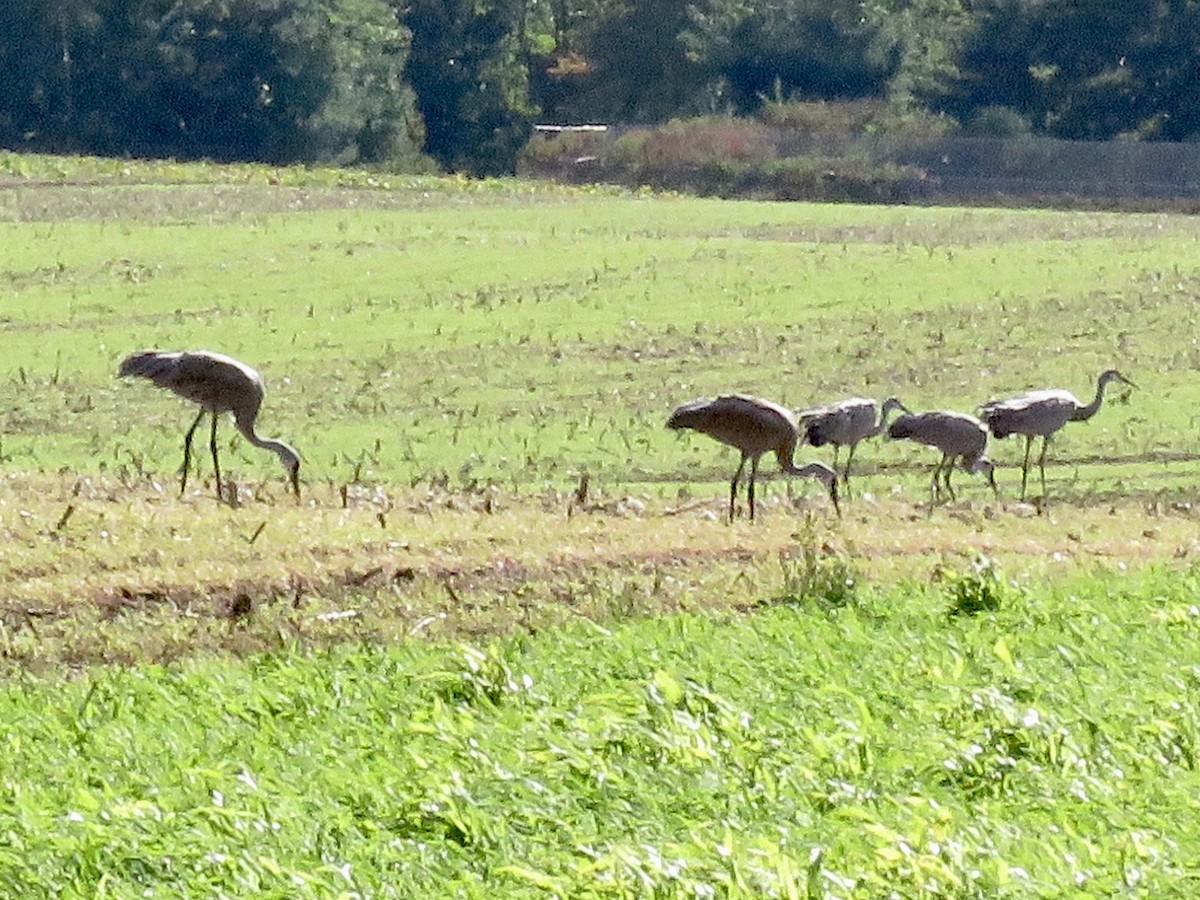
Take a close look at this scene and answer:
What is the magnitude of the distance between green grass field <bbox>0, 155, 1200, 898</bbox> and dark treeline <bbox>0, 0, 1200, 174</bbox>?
4438 centimetres

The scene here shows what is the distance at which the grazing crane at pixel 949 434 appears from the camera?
1903 cm

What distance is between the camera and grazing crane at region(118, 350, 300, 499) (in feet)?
54.2

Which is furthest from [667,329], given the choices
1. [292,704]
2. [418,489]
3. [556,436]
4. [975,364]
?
[292,704]

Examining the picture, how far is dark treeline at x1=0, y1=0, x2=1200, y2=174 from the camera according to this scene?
72.1 metres

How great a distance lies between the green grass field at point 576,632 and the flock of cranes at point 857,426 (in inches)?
→ 19.5

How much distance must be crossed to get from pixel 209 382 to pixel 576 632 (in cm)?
636

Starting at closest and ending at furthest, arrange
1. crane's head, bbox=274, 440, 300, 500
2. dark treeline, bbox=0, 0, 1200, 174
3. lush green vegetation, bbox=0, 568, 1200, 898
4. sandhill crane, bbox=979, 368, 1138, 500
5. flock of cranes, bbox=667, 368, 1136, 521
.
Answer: lush green vegetation, bbox=0, 568, 1200, 898 → crane's head, bbox=274, 440, 300, 500 → flock of cranes, bbox=667, 368, 1136, 521 → sandhill crane, bbox=979, 368, 1138, 500 → dark treeline, bbox=0, 0, 1200, 174

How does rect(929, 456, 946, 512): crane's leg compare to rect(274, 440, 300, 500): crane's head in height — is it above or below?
below

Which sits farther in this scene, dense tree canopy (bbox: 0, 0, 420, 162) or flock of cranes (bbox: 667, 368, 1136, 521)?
dense tree canopy (bbox: 0, 0, 420, 162)

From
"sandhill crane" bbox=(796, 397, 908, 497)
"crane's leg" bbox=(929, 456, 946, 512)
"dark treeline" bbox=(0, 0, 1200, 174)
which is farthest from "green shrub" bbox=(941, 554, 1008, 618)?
"dark treeline" bbox=(0, 0, 1200, 174)

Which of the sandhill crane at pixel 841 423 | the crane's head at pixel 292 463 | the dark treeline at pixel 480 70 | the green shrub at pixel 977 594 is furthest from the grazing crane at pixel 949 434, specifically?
the dark treeline at pixel 480 70

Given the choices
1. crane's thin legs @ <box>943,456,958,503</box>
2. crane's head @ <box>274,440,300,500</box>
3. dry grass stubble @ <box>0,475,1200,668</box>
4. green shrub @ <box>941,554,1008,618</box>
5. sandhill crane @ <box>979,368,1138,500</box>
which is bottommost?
crane's thin legs @ <box>943,456,958,503</box>

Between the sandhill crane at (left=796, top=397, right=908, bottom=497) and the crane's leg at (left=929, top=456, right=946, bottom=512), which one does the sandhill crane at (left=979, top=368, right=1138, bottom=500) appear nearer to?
the crane's leg at (left=929, top=456, right=946, bottom=512)

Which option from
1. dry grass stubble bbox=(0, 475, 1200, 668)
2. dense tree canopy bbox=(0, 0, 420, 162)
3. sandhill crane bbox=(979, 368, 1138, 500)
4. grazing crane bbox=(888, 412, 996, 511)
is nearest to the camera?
dry grass stubble bbox=(0, 475, 1200, 668)
